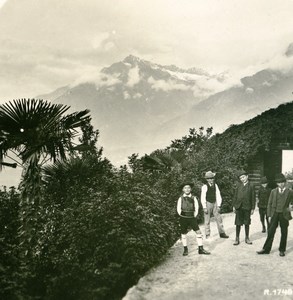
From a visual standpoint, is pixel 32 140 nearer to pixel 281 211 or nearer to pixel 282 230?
pixel 281 211

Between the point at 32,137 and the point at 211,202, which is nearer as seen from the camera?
the point at 32,137

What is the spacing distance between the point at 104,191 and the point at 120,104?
613 inches

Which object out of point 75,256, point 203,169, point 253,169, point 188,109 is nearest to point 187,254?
point 75,256

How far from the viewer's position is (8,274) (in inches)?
222

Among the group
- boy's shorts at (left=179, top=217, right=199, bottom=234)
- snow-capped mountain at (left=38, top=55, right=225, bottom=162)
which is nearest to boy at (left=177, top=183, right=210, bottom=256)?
boy's shorts at (left=179, top=217, right=199, bottom=234)

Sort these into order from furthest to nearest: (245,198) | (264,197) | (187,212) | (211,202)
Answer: (264,197), (211,202), (245,198), (187,212)

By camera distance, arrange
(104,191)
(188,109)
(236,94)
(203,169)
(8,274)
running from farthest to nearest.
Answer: (236,94)
(188,109)
(203,169)
(104,191)
(8,274)

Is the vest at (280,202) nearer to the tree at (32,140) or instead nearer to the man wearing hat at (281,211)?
the man wearing hat at (281,211)

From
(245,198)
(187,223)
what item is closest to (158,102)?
(245,198)

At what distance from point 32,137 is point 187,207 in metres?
3.11

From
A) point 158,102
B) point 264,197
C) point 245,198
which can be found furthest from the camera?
point 158,102

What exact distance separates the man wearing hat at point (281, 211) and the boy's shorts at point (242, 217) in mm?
688

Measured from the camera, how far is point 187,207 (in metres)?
6.62

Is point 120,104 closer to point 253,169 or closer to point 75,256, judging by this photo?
point 253,169
